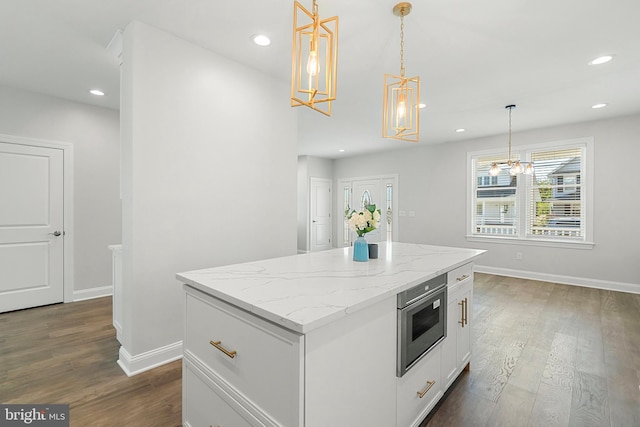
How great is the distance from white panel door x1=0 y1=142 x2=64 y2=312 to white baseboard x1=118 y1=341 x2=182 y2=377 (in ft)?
7.61

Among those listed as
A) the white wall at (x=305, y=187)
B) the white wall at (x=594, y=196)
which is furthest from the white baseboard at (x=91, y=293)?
the white wall at (x=594, y=196)

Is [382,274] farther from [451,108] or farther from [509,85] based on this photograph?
[451,108]

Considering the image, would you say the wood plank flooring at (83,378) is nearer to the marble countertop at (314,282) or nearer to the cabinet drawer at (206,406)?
the cabinet drawer at (206,406)

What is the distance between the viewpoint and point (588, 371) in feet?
7.57

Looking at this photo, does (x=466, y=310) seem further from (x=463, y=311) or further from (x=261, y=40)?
(x=261, y=40)

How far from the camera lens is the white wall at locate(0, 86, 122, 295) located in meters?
3.67

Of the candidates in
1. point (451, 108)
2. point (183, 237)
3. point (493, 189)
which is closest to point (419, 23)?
point (451, 108)

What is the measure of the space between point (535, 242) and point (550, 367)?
11.6 feet

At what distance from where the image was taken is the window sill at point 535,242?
477cm

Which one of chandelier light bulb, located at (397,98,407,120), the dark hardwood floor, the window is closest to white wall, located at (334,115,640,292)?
the window

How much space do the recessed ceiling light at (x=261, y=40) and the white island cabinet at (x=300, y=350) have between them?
6.30 ft

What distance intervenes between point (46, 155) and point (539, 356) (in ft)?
19.2

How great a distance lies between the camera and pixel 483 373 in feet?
7.50

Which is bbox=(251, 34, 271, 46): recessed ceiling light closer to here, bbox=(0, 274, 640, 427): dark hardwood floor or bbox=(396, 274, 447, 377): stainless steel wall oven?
bbox=(396, 274, 447, 377): stainless steel wall oven
